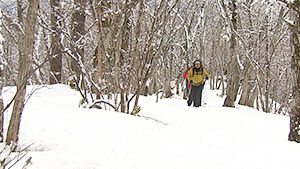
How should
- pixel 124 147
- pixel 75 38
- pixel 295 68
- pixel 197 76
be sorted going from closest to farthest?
pixel 124 147 → pixel 295 68 → pixel 75 38 → pixel 197 76

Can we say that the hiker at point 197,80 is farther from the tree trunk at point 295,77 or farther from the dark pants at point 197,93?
the tree trunk at point 295,77

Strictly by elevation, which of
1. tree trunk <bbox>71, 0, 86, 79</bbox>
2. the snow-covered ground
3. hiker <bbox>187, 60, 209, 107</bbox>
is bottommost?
the snow-covered ground

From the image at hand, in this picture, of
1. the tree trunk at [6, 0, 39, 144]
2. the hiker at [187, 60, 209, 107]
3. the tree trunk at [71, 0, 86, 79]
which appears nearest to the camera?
the tree trunk at [6, 0, 39, 144]

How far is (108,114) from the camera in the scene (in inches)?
107

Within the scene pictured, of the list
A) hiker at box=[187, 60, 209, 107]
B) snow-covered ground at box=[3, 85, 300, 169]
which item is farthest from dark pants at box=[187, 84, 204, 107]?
snow-covered ground at box=[3, 85, 300, 169]

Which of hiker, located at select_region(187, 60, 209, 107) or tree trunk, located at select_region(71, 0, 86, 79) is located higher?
tree trunk, located at select_region(71, 0, 86, 79)

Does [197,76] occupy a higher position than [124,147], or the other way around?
[197,76]

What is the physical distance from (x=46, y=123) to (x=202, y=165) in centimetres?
149

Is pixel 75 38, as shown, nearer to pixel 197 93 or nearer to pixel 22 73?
pixel 22 73

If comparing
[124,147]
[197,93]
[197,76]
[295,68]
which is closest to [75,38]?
[197,76]

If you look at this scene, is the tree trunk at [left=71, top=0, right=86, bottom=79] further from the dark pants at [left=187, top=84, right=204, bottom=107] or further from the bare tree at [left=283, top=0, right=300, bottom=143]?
the dark pants at [left=187, top=84, right=204, bottom=107]

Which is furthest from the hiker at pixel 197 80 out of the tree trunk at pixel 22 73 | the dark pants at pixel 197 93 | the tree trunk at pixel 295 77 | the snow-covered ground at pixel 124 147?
the tree trunk at pixel 22 73

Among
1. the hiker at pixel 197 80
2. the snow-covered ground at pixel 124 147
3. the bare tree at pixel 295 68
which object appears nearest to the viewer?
the snow-covered ground at pixel 124 147

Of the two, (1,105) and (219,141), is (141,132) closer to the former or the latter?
(219,141)
